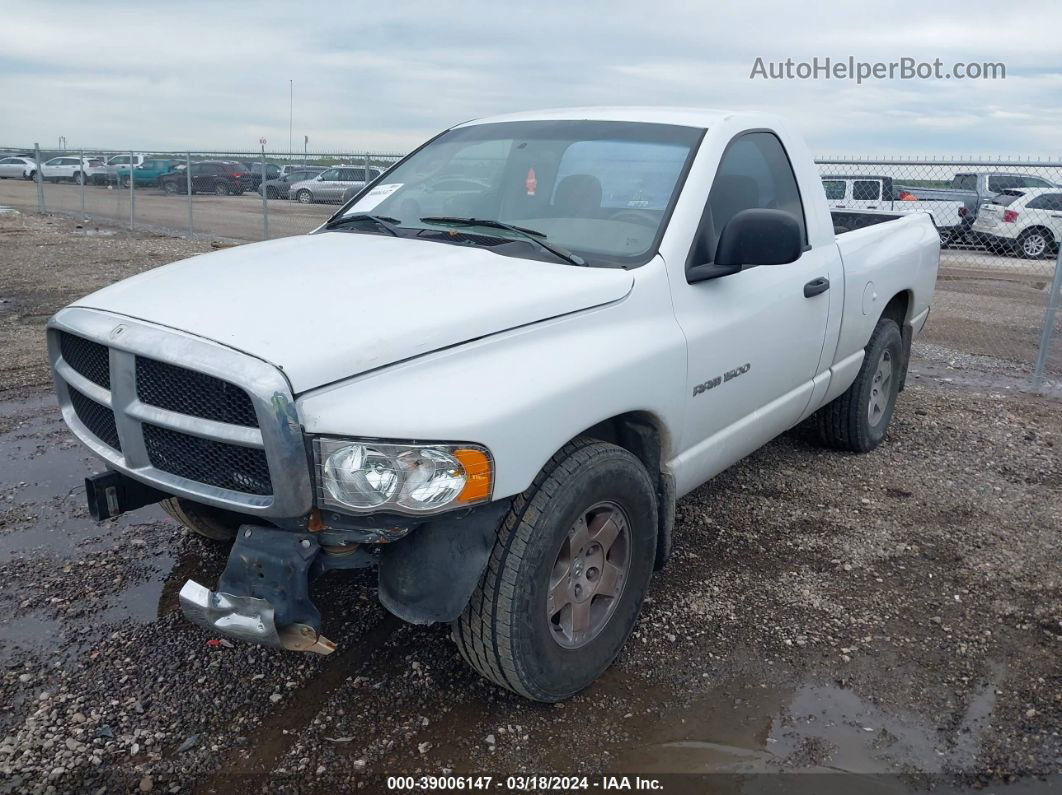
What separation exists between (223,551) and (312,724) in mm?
1401

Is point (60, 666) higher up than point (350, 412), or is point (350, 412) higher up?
point (350, 412)

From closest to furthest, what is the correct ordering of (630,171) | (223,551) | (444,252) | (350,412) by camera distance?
(350,412) → (444,252) → (630,171) → (223,551)

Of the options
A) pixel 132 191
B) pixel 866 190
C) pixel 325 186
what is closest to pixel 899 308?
pixel 866 190

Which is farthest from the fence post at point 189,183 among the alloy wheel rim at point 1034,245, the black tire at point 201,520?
the alloy wheel rim at point 1034,245

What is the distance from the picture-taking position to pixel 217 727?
287cm

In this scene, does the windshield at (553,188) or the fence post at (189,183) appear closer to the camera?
the windshield at (553,188)

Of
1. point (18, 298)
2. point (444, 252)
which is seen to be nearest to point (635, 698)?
point (444, 252)

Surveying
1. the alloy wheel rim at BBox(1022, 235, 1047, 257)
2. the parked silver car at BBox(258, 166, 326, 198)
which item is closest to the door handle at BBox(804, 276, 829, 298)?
the parked silver car at BBox(258, 166, 326, 198)

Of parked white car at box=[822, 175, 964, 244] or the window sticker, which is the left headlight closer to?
the window sticker

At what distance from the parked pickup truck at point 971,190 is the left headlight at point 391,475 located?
1513 centimetres

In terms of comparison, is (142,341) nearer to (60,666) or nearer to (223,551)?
(60,666)

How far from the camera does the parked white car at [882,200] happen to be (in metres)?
14.7

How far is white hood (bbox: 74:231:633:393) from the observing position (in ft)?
8.09

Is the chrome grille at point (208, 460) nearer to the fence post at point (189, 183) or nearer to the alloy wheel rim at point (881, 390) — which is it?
the alloy wheel rim at point (881, 390)
